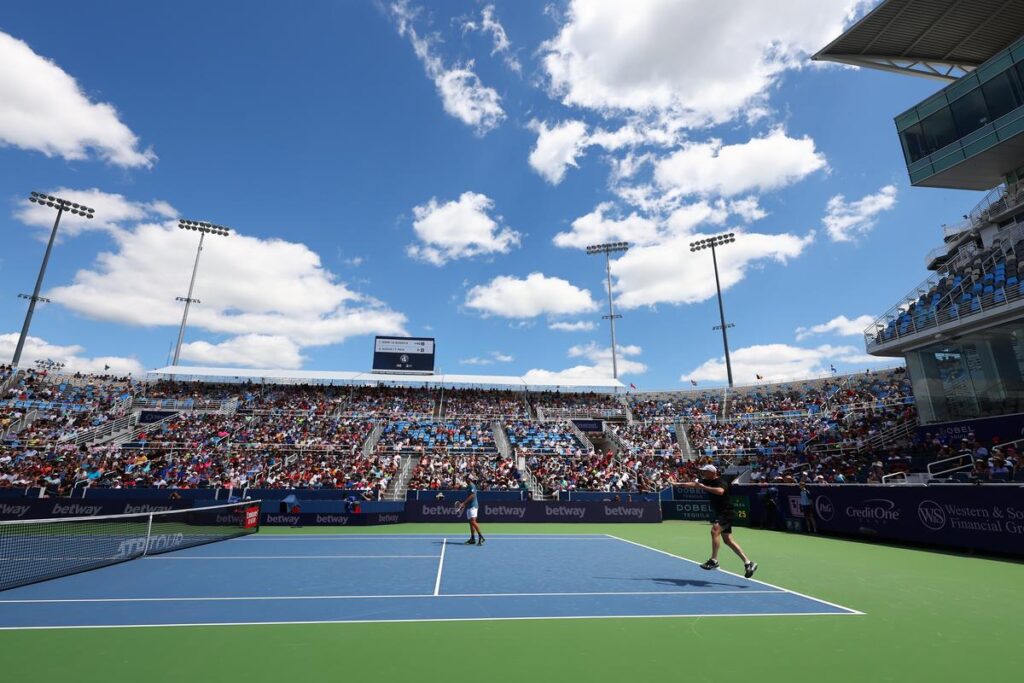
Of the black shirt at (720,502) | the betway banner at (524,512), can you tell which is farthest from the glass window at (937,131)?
the black shirt at (720,502)

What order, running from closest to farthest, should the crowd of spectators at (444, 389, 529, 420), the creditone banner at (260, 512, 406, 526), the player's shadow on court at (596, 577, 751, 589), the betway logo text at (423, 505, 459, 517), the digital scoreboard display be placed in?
the player's shadow on court at (596, 577, 751, 589) → the creditone banner at (260, 512, 406, 526) → the betway logo text at (423, 505, 459, 517) → the crowd of spectators at (444, 389, 529, 420) → the digital scoreboard display

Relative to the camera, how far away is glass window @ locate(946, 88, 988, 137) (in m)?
26.9

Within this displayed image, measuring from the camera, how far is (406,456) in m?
32.6

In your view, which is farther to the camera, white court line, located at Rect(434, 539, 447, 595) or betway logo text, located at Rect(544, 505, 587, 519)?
betway logo text, located at Rect(544, 505, 587, 519)

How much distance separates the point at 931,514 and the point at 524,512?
14.9m

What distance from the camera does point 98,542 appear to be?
12867 mm

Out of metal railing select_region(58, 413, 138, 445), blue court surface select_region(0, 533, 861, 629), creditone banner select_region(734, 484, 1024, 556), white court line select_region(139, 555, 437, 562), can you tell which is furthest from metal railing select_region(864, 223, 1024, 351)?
metal railing select_region(58, 413, 138, 445)

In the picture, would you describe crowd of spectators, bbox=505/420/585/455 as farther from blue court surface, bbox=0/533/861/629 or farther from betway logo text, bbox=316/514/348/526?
blue court surface, bbox=0/533/861/629

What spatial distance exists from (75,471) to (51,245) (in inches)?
1033

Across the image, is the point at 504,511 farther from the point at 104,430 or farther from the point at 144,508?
the point at 104,430

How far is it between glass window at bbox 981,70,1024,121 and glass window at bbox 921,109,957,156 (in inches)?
75.5

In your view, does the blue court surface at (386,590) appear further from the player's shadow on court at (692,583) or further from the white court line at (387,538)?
the white court line at (387,538)

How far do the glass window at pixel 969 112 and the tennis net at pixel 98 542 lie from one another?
40018 millimetres

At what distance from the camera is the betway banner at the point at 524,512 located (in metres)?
23.1
